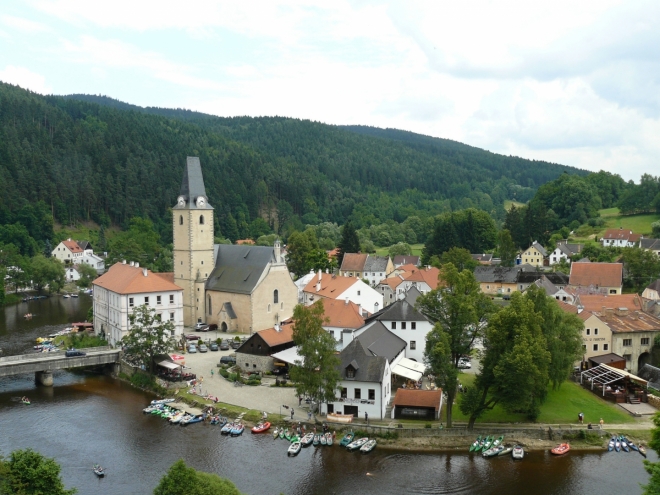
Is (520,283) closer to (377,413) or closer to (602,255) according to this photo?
(602,255)

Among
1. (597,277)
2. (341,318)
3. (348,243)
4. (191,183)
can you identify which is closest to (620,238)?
(597,277)

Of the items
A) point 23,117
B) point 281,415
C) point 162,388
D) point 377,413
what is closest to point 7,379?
point 162,388

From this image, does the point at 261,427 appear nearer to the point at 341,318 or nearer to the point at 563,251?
the point at 341,318

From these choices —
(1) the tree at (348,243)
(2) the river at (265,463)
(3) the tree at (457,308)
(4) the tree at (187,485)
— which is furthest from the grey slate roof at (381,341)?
(1) the tree at (348,243)

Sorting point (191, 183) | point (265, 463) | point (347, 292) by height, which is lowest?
point (265, 463)

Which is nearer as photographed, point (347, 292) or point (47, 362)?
point (47, 362)

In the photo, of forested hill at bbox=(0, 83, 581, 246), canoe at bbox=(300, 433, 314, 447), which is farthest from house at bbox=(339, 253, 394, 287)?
canoe at bbox=(300, 433, 314, 447)

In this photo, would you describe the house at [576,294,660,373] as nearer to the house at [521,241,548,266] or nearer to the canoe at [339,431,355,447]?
the canoe at [339,431,355,447]

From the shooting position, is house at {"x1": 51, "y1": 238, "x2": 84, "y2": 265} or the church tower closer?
the church tower
